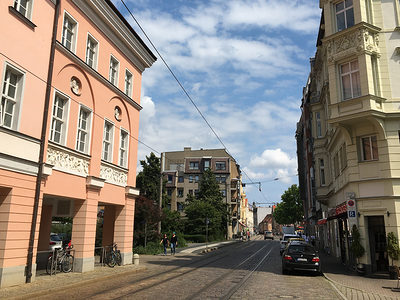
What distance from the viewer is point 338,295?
10.9 meters

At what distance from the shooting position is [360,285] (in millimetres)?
13133

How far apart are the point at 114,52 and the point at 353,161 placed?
14.0 meters

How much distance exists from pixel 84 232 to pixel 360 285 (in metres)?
11.7

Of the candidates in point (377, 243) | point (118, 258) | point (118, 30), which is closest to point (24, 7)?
point (118, 30)

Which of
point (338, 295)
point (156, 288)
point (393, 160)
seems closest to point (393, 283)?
point (338, 295)

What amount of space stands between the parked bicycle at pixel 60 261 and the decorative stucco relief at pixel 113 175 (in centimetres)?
405

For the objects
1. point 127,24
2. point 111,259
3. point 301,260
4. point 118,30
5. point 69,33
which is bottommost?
point 111,259

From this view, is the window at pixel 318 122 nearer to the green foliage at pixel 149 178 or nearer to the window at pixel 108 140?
the window at pixel 108 140

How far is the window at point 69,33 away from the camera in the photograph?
1458cm

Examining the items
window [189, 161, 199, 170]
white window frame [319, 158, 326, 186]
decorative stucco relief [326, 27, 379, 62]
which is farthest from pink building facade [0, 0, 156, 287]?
window [189, 161, 199, 170]

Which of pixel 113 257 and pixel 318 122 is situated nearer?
pixel 113 257

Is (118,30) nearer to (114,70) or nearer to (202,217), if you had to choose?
(114,70)

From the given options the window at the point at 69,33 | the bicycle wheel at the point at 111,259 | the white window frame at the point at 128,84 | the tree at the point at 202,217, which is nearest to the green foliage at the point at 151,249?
the bicycle wheel at the point at 111,259

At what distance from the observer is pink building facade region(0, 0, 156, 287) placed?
11336 mm
